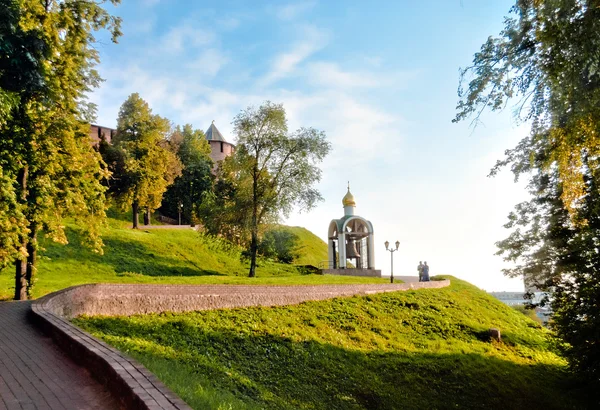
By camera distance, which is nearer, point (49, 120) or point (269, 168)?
point (49, 120)

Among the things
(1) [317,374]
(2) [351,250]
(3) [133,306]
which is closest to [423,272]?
(2) [351,250]

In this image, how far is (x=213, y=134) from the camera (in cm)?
7744

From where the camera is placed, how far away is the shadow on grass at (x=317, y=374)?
10.8m

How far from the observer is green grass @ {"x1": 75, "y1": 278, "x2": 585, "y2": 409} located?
11.1 m

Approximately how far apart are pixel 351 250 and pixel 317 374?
28161 mm

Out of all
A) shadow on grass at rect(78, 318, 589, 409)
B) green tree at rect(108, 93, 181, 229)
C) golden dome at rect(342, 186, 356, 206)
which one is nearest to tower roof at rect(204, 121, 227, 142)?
green tree at rect(108, 93, 181, 229)

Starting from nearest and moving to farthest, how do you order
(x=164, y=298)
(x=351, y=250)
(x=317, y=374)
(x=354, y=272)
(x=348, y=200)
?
1. (x=317, y=374)
2. (x=164, y=298)
3. (x=354, y=272)
4. (x=351, y=250)
5. (x=348, y=200)

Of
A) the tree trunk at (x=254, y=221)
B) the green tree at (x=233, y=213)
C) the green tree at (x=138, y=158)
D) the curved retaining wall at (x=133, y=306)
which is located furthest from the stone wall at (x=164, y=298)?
the green tree at (x=138, y=158)

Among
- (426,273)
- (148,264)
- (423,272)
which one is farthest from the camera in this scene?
(423,272)

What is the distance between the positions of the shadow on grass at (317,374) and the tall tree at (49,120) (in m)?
6.07

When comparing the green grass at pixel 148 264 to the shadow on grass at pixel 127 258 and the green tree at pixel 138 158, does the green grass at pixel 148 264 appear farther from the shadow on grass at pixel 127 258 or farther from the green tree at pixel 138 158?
the green tree at pixel 138 158

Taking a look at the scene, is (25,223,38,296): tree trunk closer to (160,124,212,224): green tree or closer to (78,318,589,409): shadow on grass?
(78,318,589,409): shadow on grass

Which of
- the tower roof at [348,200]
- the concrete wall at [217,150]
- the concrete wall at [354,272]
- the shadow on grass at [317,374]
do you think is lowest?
the shadow on grass at [317,374]

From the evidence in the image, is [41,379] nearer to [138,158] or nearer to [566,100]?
[566,100]
